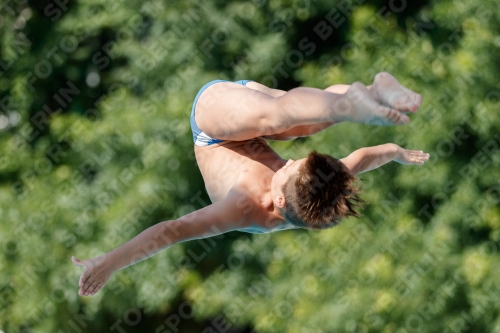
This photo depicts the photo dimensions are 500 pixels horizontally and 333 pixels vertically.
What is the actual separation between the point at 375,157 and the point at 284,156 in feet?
12.7

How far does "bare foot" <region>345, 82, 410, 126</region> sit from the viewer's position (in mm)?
3527

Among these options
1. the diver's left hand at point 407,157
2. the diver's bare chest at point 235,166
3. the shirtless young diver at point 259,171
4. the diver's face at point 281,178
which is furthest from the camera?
the diver's left hand at point 407,157

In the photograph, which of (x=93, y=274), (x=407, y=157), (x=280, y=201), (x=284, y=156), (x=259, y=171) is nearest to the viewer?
(x=93, y=274)

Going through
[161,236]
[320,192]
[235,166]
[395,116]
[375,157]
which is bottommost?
[375,157]

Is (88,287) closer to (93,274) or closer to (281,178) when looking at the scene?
(93,274)

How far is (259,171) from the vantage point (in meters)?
4.67

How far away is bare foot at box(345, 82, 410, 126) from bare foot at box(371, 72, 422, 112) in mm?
21

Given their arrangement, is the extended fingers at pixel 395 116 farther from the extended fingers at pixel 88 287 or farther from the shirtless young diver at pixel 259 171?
the extended fingers at pixel 88 287

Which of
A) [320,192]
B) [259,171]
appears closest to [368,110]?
[320,192]

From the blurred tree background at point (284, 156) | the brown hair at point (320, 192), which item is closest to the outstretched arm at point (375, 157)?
the brown hair at point (320, 192)

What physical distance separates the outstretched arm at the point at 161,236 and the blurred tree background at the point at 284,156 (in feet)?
14.9

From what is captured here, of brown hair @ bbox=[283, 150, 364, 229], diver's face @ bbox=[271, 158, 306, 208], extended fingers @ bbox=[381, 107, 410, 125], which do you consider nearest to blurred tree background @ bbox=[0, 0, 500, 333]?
diver's face @ bbox=[271, 158, 306, 208]

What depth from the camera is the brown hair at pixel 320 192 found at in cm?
429

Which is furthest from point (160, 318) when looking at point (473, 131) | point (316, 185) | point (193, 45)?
point (316, 185)
